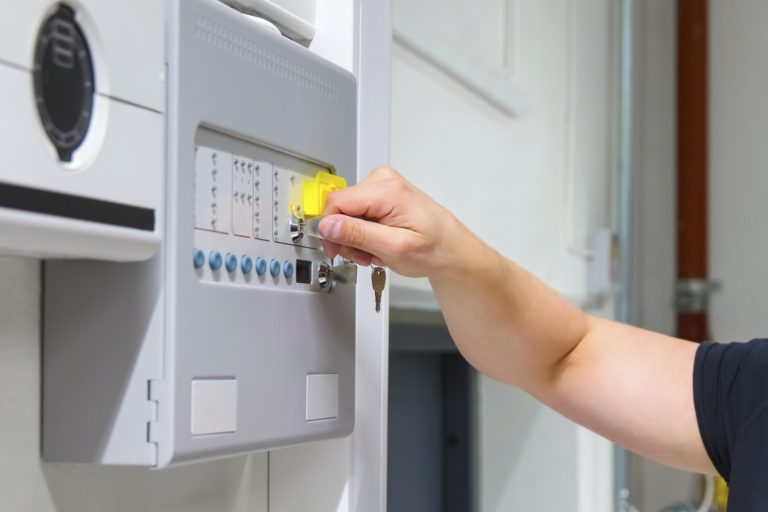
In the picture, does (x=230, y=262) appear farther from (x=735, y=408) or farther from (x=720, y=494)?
(x=720, y=494)

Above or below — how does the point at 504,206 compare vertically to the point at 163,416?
above

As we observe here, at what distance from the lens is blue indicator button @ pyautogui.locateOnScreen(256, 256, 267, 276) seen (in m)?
0.64

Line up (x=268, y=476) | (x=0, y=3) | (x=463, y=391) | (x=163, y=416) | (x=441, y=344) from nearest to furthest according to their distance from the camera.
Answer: (x=0, y=3)
(x=163, y=416)
(x=268, y=476)
(x=441, y=344)
(x=463, y=391)

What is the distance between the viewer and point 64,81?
1.56 feet

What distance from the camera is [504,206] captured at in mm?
1437

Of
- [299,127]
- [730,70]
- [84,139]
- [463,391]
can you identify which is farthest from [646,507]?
[84,139]

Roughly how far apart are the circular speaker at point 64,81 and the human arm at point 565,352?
0.31m

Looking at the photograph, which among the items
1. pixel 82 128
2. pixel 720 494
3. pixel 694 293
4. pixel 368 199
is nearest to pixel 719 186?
pixel 694 293

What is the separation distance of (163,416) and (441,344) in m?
0.85

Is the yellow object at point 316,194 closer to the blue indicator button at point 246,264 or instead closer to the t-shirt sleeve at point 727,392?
the blue indicator button at point 246,264

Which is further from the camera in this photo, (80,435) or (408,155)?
(408,155)

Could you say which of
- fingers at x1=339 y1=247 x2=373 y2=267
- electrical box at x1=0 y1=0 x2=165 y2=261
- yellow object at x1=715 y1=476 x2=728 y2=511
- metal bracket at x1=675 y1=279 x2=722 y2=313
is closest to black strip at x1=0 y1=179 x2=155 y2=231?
electrical box at x1=0 y1=0 x2=165 y2=261

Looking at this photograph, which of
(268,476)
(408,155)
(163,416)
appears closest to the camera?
(163,416)

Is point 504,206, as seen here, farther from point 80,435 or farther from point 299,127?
point 80,435
